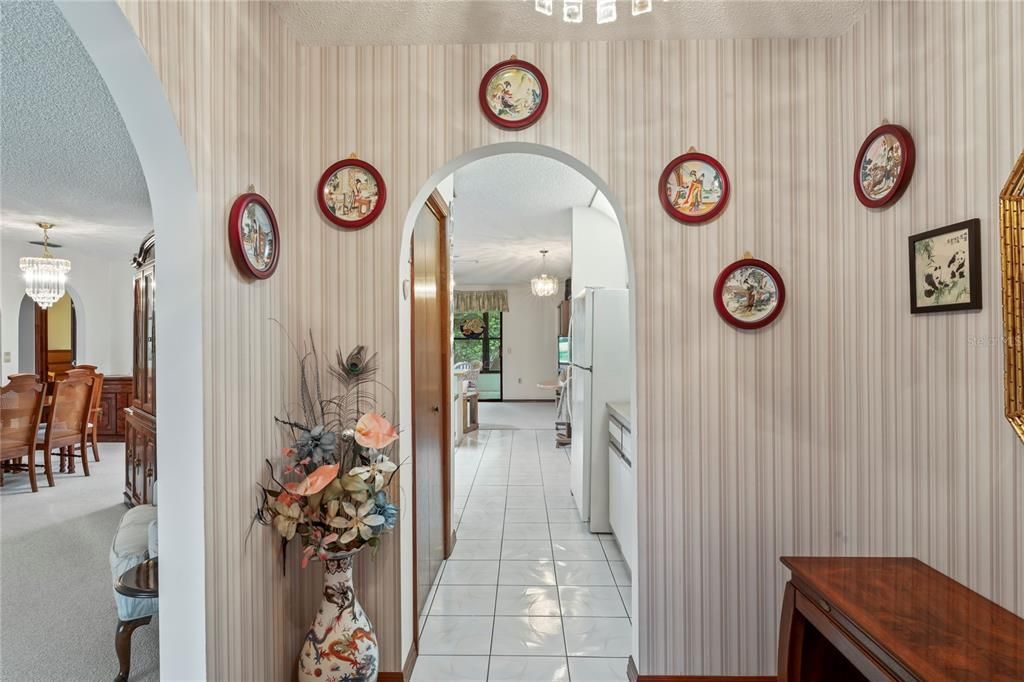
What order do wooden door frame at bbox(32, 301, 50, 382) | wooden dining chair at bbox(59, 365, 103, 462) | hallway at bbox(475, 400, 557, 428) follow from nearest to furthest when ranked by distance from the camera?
wooden dining chair at bbox(59, 365, 103, 462)
wooden door frame at bbox(32, 301, 50, 382)
hallway at bbox(475, 400, 557, 428)

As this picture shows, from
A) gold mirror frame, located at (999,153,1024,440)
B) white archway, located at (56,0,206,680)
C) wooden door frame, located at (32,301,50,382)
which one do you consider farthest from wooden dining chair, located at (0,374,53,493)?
gold mirror frame, located at (999,153,1024,440)

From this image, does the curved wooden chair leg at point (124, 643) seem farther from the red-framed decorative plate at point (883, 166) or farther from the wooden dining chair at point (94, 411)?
the wooden dining chair at point (94, 411)

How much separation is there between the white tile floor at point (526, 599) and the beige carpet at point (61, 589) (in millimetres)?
1331

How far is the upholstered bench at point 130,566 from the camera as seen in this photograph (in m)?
2.03

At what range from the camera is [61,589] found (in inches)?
114

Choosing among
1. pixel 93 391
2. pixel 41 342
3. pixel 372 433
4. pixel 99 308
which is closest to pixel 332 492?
pixel 372 433

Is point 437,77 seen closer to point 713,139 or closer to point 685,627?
point 713,139

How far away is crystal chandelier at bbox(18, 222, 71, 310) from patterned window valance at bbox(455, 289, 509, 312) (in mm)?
7489

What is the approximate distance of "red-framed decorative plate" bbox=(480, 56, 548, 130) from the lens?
194cm

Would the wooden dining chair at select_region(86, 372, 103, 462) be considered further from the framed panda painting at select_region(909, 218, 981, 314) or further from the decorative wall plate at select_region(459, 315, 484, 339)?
the decorative wall plate at select_region(459, 315, 484, 339)

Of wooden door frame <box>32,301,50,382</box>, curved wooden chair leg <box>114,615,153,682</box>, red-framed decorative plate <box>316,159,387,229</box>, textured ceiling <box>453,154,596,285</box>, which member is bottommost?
curved wooden chair leg <box>114,615,153,682</box>

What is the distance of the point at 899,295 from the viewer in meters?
1.67

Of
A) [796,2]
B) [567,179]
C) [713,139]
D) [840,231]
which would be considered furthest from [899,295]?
[567,179]

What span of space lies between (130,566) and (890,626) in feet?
8.92
